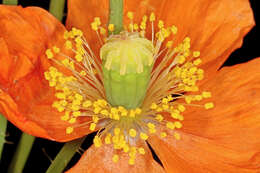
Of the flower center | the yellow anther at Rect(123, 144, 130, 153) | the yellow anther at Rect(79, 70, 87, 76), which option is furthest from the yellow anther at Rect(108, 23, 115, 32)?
the yellow anther at Rect(123, 144, 130, 153)

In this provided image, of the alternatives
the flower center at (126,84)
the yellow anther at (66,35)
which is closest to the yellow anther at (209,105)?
the flower center at (126,84)

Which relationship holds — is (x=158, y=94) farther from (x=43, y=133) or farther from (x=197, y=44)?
(x=43, y=133)

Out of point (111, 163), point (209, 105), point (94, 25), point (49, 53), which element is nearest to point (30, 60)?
point (49, 53)

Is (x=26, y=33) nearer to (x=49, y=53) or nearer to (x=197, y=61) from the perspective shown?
(x=49, y=53)

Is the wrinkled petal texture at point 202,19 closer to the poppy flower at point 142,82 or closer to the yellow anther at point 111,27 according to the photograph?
the poppy flower at point 142,82

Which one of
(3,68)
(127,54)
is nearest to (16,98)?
(3,68)

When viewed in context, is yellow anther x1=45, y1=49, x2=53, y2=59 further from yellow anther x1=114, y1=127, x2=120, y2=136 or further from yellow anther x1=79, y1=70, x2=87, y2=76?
yellow anther x1=114, y1=127, x2=120, y2=136

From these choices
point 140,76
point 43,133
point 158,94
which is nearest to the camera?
point 43,133
